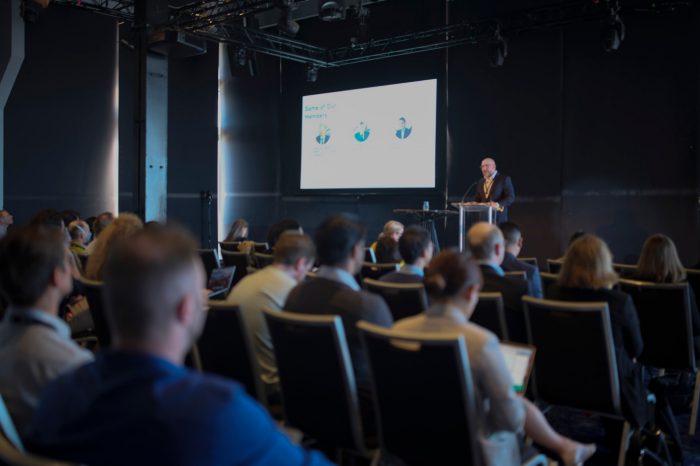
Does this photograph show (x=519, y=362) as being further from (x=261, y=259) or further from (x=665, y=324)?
(x=261, y=259)

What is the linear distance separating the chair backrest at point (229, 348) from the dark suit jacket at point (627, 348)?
4.80 feet

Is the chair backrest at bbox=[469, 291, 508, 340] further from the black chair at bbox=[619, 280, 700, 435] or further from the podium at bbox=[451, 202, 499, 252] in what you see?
the podium at bbox=[451, 202, 499, 252]

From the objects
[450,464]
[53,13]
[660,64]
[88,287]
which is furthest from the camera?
[53,13]

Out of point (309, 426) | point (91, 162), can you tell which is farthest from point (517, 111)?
point (309, 426)

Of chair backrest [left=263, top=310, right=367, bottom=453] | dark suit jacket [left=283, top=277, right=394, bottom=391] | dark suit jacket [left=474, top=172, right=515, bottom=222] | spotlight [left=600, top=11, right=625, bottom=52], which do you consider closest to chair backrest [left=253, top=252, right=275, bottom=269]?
dark suit jacket [left=283, top=277, right=394, bottom=391]

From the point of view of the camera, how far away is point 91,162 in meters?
12.0

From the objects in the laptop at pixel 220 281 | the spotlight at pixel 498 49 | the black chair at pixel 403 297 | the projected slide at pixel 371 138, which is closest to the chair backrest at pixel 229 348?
the laptop at pixel 220 281

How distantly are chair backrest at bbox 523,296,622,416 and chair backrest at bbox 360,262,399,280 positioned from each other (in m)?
1.74

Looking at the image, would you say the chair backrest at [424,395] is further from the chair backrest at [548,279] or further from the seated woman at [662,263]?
the seated woman at [662,263]

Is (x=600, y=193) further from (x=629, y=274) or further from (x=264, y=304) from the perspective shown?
(x=264, y=304)

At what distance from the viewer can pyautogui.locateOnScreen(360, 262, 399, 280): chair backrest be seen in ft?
16.2

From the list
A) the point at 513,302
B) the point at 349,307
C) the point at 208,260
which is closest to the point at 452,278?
the point at 349,307

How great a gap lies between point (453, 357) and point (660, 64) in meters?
8.17

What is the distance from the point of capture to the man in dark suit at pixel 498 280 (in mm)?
3723
